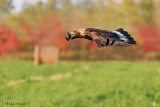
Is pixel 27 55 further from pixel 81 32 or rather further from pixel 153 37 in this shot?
pixel 81 32

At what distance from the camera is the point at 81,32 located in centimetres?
527

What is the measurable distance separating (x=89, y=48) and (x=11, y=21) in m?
15.5

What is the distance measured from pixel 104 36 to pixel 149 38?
37.5 m

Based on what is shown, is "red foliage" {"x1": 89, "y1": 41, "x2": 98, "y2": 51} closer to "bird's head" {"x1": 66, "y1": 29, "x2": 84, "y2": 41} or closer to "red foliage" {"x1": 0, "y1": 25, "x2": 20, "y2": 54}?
"red foliage" {"x1": 0, "y1": 25, "x2": 20, "y2": 54}

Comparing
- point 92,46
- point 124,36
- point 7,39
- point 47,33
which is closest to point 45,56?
point 7,39

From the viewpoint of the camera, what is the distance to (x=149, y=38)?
1604 inches

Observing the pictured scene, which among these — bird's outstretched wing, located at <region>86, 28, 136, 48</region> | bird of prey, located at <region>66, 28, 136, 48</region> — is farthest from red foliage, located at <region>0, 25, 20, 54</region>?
bird's outstretched wing, located at <region>86, 28, 136, 48</region>

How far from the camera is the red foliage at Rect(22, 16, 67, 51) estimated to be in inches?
1655

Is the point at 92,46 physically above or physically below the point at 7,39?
below

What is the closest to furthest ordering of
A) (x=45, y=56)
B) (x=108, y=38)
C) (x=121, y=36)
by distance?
(x=108, y=38) < (x=121, y=36) < (x=45, y=56)

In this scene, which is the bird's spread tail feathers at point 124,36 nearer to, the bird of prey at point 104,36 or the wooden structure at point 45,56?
the bird of prey at point 104,36

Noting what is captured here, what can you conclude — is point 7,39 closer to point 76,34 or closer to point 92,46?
point 92,46

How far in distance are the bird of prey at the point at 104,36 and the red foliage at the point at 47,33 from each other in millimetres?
36685

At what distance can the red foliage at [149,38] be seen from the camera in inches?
1597
